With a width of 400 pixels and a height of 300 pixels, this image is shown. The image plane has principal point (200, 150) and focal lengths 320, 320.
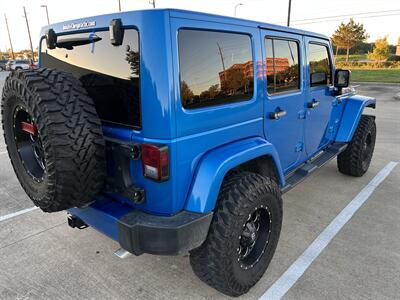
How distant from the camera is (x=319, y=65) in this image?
3.73m

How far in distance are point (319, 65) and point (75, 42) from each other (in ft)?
8.82

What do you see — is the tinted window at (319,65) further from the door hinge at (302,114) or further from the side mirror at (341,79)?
the door hinge at (302,114)

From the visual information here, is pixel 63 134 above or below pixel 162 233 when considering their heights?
above

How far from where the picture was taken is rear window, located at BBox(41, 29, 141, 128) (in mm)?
1980

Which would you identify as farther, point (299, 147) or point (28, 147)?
point (299, 147)

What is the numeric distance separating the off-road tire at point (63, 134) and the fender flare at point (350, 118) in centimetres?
344

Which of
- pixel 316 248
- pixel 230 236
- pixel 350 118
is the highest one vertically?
pixel 350 118

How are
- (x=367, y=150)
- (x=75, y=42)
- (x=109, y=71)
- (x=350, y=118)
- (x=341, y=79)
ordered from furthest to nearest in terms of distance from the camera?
(x=367, y=150) < (x=350, y=118) < (x=341, y=79) < (x=75, y=42) < (x=109, y=71)

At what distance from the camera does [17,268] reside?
273 cm

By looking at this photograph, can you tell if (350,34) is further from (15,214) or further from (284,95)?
(15,214)

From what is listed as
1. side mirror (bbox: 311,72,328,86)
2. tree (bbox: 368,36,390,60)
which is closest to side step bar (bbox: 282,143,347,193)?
side mirror (bbox: 311,72,328,86)

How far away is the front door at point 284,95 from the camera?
2752 millimetres

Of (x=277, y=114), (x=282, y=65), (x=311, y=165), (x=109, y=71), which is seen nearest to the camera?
(x=109, y=71)

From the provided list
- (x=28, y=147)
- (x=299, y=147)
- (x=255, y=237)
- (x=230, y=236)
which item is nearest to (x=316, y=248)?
(x=255, y=237)
